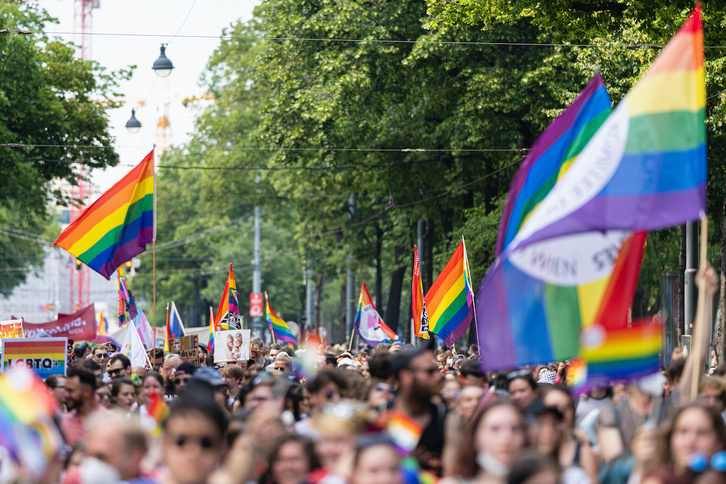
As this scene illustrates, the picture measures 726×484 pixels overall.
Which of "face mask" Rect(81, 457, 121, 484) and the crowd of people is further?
the crowd of people

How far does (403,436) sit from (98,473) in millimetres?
1949

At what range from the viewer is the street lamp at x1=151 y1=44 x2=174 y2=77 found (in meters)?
28.6

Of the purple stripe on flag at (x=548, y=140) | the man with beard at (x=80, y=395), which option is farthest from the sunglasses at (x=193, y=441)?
the purple stripe on flag at (x=548, y=140)

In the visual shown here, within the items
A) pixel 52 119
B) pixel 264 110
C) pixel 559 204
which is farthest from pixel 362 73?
pixel 559 204

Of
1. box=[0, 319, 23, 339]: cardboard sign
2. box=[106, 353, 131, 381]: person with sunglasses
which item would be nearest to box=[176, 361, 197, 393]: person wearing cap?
box=[106, 353, 131, 381]: person with sunglasses

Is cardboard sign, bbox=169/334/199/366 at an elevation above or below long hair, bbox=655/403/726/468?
above

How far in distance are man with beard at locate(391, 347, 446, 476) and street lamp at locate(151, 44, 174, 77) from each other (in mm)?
23068

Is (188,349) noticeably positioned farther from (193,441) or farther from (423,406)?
(193,441)

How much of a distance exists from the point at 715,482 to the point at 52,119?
91.1 feet

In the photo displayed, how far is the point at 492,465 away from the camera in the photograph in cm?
526

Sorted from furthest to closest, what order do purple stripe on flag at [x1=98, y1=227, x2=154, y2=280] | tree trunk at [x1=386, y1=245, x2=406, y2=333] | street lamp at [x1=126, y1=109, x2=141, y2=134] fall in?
tree trunk at [x1=386, y1=245, x2=406, y2=333] < street lamp at [x1=126, y1=109, x2=141, y2=134] < purple stripe on flag at [x1=98, y1=227, x2=154, y2=280]

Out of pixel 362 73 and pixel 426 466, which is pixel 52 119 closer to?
pixel 362 73

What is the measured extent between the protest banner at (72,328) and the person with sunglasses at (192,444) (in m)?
16.0

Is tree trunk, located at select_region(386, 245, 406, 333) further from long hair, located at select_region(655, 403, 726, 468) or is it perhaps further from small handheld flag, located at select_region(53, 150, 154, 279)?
long hair, located at select_region(655, 403, 726, 468)
